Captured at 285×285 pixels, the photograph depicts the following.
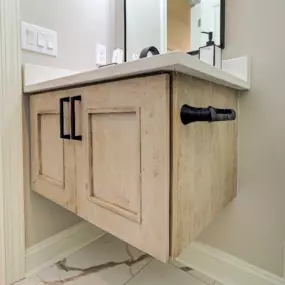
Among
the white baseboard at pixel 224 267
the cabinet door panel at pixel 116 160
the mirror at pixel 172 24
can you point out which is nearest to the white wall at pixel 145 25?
the mirror at pixel 172 24

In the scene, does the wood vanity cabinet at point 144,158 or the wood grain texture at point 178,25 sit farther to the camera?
the wood grain texture at point 178,25

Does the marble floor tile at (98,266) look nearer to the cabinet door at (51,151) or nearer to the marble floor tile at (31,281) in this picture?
the marble floor tile at (31,281)

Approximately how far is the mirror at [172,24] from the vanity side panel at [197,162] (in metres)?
0.34

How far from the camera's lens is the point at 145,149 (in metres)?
0.60

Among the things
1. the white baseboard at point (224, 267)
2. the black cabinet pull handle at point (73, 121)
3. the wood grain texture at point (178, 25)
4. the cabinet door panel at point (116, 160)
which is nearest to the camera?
the cabinet door panel at point (116, 160)

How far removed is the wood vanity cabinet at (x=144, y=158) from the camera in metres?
0.57

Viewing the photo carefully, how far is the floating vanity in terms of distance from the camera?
567 mm

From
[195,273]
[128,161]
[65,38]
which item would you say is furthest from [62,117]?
[195,273]

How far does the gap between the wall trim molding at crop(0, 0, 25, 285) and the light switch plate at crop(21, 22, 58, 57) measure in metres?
0.04

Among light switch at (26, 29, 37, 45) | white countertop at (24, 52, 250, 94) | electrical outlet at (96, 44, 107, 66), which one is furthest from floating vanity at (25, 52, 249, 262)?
electrical outlet at (96, 44, 107, 66)

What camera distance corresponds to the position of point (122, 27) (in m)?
1.52

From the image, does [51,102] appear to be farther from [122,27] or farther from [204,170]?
[122,27]

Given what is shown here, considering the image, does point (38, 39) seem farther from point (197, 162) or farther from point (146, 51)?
point (197, 162)

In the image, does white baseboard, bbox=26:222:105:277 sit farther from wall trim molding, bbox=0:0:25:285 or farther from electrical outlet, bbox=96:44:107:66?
electrical outlet, bbox=96:44:107:66
